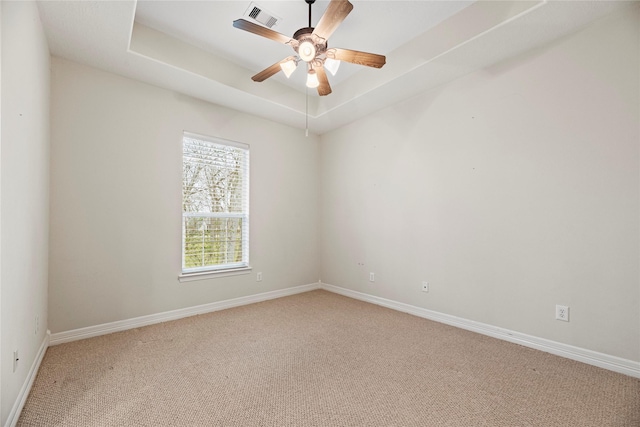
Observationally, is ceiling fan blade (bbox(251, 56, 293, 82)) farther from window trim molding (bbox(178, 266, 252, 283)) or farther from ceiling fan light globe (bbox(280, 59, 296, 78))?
window trim molding (bbox(178, 266, 252, 283))

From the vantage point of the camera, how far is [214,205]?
3.65 m

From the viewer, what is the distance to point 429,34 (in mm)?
2730

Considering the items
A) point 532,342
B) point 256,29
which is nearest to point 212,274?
point 256,29

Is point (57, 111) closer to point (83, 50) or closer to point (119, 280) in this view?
point (83, 50)

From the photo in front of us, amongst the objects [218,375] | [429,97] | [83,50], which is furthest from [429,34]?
[218,375]

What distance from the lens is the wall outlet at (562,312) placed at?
7.75 feet

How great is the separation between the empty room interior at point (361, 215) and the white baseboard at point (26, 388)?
27mm

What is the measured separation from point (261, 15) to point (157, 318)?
10.4ft

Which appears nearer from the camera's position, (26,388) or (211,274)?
(26,388)

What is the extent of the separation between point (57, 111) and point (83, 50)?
593 mm

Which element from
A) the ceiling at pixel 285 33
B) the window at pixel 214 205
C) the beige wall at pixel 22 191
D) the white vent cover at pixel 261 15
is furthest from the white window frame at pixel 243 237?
the white vent cover at pixel 261 15

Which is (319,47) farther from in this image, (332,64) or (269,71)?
(269,71)

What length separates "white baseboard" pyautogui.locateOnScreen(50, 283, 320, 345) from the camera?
2630 mm

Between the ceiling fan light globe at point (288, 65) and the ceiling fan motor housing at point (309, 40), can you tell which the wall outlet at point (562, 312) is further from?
the ceiling fan light globe at point (288, 65)
